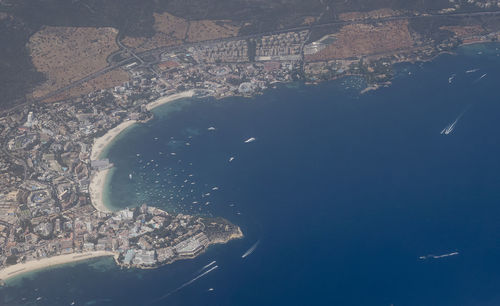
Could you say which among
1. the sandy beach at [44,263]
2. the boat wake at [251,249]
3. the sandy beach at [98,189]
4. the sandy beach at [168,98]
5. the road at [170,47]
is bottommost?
the sandy beach at [44,263]

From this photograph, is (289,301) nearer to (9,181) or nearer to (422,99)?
(9,181)

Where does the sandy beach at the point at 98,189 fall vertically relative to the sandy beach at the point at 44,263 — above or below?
above

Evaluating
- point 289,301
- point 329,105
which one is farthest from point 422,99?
point 289,301

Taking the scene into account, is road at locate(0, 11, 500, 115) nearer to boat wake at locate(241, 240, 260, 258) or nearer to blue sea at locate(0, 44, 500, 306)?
blue sea at locate(0, 44, 500, 306)

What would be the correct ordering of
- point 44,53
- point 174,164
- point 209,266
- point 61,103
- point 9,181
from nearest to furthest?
point 209,266, point 9,181, point 174,164, point 61,103, point 44,53

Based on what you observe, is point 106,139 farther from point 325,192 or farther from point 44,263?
point 325,192

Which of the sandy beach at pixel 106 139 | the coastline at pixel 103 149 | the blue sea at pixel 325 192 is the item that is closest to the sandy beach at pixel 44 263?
the blue sea at pixel 325 192

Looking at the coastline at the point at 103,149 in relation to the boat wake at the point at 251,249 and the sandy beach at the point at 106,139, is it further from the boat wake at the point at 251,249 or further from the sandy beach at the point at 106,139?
the boat wake at the point at 251,249
